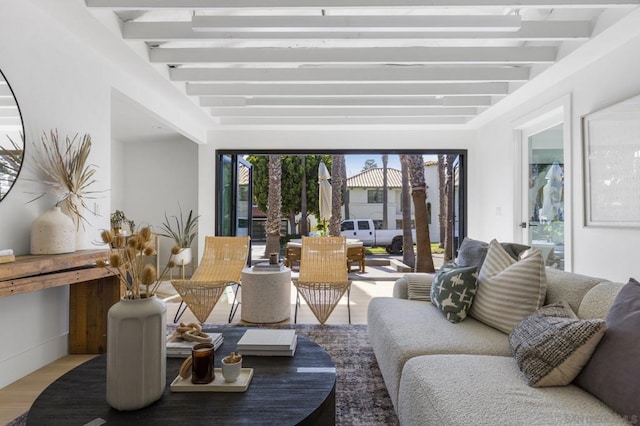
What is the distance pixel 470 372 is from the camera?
147 centimetres

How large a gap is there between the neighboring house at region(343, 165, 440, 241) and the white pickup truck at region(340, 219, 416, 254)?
3621mm

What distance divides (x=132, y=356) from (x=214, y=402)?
1.02 ft

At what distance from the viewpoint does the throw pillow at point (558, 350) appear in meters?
1.33

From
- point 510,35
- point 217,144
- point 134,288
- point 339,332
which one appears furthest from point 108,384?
point 217,144

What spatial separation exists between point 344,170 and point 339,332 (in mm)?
7550

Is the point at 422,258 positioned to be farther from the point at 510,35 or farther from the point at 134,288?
the point at 134,288

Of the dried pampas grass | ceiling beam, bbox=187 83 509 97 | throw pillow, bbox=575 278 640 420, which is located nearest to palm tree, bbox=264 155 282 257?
ceiling beam, bbox=187 83 509 97

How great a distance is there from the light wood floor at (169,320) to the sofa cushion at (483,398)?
6.70 ft

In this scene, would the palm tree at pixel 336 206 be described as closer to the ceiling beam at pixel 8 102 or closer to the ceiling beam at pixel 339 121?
the ceiling beam at pixel 339 121

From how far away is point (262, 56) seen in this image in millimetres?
3105

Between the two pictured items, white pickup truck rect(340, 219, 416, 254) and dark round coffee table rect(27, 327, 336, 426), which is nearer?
dark round coffee table rect(27, 327, 336, 426)

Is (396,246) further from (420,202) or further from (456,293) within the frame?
(456,293)

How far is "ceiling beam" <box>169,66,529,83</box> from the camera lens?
3.47m

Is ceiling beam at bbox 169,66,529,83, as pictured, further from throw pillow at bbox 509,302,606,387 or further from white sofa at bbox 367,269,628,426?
throw pillow at bbox 509,302,606,387
